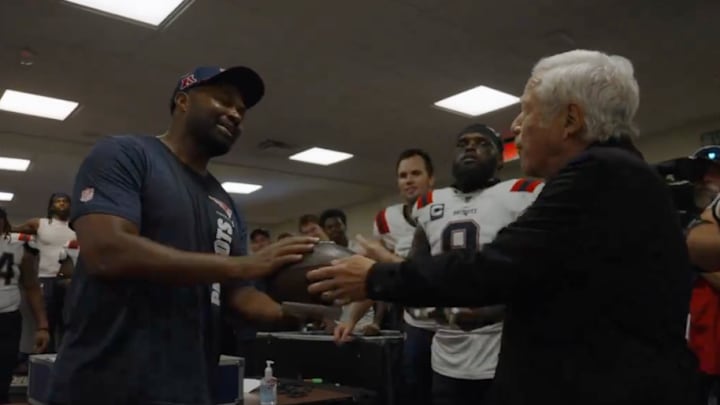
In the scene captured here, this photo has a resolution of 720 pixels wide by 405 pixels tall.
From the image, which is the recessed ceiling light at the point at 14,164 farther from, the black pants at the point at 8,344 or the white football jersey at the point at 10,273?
the black pants at the point at 8,344

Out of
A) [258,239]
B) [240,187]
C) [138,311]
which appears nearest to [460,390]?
[138,311]

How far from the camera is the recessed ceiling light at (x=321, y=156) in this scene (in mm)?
9164

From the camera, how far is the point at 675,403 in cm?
131

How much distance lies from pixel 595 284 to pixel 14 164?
34.2 ft

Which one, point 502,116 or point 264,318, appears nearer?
point 264,318

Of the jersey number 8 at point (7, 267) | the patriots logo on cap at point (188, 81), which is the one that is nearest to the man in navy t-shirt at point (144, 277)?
the patriots logo on cap at point (188, 81)

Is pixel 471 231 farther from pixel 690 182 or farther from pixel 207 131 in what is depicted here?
A: pixel 207 131

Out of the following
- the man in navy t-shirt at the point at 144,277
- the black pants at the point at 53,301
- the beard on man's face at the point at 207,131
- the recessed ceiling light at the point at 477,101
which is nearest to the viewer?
the man in navy t-shirt at the point at 144,277

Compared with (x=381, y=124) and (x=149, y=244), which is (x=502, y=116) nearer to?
(x=381, y=124)

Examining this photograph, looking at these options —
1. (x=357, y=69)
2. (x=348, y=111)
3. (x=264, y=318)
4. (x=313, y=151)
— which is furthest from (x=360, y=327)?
(x=313, y=151)

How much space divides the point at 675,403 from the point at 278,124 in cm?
677

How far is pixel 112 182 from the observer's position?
59.9 inches

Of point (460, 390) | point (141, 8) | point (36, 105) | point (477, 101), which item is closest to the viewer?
point (460, 390)

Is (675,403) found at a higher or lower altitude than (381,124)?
Result: lower
